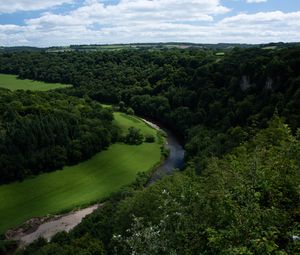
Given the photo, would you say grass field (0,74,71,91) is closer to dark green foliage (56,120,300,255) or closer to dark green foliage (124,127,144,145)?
dark green foliage (124,127,144,145)

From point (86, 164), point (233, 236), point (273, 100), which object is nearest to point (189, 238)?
point (233, 236)

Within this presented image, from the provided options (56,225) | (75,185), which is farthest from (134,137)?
(56,225)

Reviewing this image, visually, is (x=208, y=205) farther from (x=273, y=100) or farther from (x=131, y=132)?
(x=131, y=132)

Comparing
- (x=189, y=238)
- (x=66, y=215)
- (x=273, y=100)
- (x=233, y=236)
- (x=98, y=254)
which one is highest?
(x=233, y=236)

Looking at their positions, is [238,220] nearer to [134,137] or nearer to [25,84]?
[134,137]

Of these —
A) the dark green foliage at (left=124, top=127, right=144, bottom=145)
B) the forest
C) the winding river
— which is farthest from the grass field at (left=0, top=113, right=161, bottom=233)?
the forest

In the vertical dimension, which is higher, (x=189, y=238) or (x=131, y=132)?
(x=189, y=238)

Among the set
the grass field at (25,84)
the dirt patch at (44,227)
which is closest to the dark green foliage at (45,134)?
the dirt patch at (44,227)
